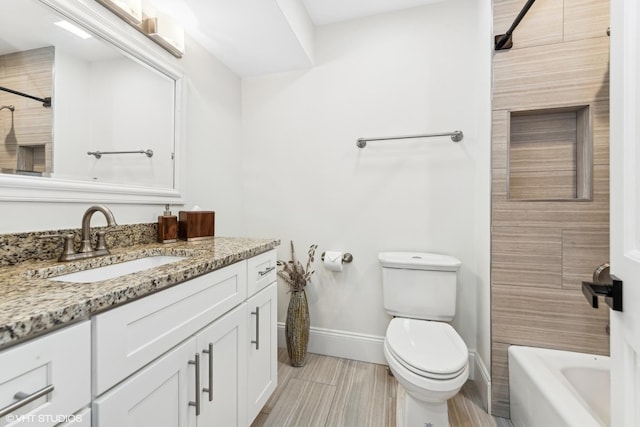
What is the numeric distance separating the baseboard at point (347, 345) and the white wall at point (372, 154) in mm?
56

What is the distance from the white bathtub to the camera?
3.30 feet

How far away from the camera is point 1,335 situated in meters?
0.43

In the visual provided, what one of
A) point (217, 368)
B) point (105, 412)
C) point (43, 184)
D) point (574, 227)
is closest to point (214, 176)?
point (43, 184)

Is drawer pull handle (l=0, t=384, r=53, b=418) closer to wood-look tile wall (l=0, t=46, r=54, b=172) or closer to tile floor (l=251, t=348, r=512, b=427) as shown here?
wood-look tile wall (l=0, t=46, r=54, b=172)

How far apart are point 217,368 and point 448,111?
1849mm

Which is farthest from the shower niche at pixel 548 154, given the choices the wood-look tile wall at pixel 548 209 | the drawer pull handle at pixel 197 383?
the drawer pull handle at pixel 197 383

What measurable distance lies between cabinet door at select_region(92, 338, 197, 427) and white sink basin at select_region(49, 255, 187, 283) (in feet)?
1.35

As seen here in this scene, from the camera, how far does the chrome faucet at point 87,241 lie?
99 centimetres

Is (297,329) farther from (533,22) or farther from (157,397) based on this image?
(533,22)

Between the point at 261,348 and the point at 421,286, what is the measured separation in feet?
3.07

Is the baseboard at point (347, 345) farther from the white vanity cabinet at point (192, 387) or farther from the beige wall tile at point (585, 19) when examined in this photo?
the beige wall tile at point (585, 19)

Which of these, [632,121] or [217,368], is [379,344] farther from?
[632,121]

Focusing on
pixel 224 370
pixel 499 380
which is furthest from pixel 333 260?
pixel 499 380

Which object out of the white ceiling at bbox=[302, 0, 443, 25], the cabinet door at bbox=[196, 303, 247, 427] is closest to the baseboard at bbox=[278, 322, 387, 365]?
the cabinet door at bbox=[196, 303, 247, 427]
